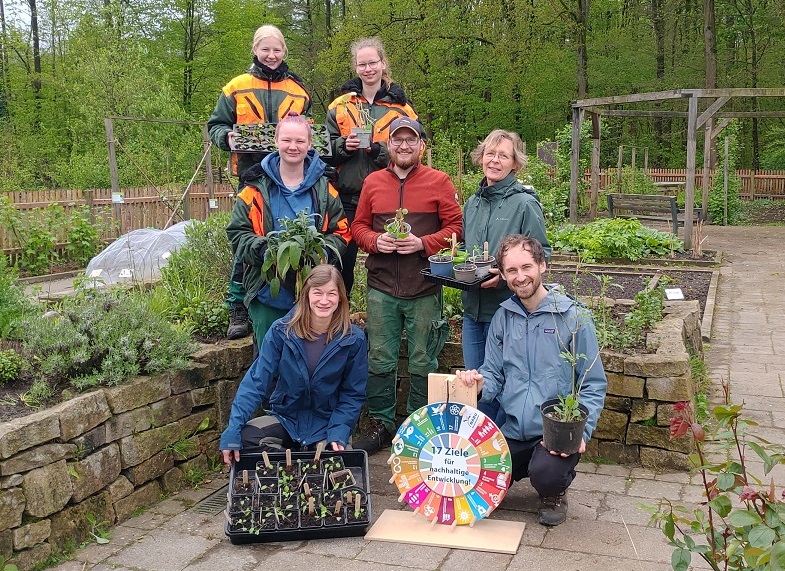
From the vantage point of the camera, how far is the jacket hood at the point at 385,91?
197 inches

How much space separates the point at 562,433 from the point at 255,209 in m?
2.10

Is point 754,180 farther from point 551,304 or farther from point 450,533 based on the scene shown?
point 450,533

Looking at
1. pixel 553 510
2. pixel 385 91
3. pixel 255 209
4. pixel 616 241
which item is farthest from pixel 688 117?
pixel 553 510

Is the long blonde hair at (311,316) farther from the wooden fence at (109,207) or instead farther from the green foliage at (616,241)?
the wooden fence at (109,207)

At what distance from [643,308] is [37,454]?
4028mm

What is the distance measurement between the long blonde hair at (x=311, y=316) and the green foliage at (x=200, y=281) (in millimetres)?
1175

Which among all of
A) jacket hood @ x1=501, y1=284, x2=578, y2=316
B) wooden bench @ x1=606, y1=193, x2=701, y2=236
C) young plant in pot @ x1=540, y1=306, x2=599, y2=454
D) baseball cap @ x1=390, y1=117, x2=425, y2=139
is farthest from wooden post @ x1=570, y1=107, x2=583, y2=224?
young plant in pot @ x1=540, y1=306, x2=599, y2=454

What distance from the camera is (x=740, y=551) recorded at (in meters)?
2.13

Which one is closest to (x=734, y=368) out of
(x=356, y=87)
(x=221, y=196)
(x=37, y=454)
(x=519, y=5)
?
(x=356, y=87)

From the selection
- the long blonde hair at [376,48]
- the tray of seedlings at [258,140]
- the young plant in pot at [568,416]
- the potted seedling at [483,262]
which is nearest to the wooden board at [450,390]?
the young plant in pot at [568,416]

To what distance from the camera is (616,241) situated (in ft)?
39.5

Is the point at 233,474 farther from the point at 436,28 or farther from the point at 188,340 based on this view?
the point at 436,28

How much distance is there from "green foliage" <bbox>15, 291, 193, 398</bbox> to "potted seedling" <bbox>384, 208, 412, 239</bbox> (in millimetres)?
1306

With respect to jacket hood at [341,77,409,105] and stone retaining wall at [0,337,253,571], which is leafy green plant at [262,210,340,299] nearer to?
stone retaining wall at [0,337,253,571]
